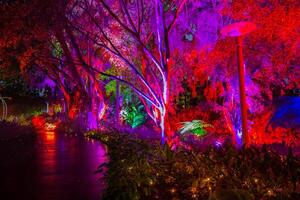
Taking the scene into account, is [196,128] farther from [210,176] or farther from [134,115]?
[210,176]

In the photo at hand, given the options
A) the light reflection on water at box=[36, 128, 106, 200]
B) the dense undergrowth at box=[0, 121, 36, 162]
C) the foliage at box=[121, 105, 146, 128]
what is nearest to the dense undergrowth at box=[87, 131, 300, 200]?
the light reflection on water at box=[36, 128, 106, 200]

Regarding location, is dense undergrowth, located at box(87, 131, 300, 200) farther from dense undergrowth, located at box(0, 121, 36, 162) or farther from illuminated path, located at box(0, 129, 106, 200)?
dense undergrowth, located at box(0, 121, 36, 162)

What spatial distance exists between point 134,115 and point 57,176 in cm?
1598

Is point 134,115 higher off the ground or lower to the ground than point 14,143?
higher

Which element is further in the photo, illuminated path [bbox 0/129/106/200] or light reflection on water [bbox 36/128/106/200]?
light reflection on water [bbox 36/128/106/200]

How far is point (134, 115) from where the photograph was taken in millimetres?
26234

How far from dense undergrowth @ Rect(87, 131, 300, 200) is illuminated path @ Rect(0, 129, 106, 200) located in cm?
78

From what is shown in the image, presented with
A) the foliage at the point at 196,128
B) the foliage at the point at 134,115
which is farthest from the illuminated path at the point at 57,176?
the foliage at the point at 134,115

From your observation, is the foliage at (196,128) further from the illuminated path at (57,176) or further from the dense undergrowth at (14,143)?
the dense undergrowth at (14,143)

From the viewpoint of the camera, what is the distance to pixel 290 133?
15453mm

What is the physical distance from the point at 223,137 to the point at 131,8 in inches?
226

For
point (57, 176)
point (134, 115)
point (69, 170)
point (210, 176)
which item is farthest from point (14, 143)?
point (210, 176)

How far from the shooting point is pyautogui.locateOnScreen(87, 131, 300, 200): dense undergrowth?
668cm

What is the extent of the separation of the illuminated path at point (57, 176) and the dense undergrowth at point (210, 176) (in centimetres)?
78
